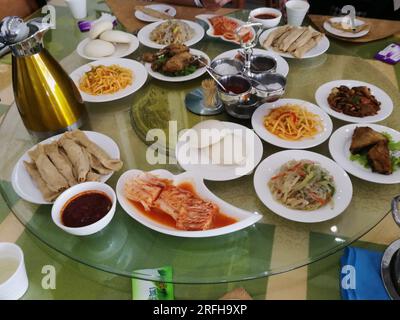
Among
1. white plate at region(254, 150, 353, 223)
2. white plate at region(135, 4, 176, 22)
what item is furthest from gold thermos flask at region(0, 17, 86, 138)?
white plate at region(135, 4, 176, 22)

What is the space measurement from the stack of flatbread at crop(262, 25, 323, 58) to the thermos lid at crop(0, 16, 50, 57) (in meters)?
1.24

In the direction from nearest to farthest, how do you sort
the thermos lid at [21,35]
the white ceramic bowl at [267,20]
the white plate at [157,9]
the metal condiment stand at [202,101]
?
the thermos lid at [21,35] < the metal condiment stand at [202,101] < the white ceramic bowl at [267,20] < the white plate at [157,9]

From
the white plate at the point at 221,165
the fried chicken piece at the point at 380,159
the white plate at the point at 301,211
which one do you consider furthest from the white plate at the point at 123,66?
the fried chicken piece at the point at 380,159

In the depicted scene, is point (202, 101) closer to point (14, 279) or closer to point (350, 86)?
point (350, 86)

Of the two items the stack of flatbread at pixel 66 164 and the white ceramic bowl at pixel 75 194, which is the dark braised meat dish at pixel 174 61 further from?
the white ceramic bowl at pixel 75 194

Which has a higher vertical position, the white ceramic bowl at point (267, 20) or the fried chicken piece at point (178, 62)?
the white ceramic bowl at point (267, 20)

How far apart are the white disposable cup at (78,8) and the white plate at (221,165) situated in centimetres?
155

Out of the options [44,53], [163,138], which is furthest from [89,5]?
[163,138]

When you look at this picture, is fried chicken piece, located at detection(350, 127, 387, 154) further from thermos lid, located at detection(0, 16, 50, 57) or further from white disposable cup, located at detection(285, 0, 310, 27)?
thermos lid, located at detection(0, 16, 50, 57)

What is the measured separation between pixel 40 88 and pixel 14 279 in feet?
2.46

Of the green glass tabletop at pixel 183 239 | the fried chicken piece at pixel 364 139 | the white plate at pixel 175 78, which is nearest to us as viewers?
the green glass tabletop at pixel 183 239

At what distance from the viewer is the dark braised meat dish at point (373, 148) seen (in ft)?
4.28

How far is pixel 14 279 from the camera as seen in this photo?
106cm

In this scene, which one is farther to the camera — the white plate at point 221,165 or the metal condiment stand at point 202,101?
the metal condiment stand at point 202,101
